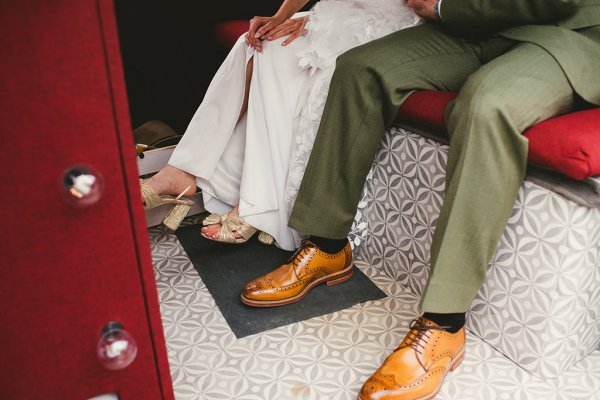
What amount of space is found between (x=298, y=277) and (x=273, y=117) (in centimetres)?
38

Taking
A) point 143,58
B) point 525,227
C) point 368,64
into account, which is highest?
point 368,64

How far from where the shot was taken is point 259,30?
124 centimetres

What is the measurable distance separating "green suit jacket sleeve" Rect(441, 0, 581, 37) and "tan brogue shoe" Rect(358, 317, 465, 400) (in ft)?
1.87

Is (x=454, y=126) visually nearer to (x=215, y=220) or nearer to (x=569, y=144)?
(x=569, y=144)

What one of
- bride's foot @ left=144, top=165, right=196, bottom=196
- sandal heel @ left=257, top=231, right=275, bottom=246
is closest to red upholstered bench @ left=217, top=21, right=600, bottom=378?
sandal heel @ left=257, top=231, right=275, bottom=246

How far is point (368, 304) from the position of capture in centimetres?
114

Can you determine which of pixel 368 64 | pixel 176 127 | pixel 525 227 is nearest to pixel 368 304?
pixel 525 227

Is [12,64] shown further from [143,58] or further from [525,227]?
[143,58]

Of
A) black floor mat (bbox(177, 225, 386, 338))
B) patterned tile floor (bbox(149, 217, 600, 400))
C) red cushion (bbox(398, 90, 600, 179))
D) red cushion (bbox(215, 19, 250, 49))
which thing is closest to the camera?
red cushion (bbox(398, 90, 600, 179))

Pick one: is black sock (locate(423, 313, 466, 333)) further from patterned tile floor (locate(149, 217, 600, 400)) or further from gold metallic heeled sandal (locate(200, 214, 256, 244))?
Answer: gold metallic heeled sandal (locate(200, 214, 256, 244))

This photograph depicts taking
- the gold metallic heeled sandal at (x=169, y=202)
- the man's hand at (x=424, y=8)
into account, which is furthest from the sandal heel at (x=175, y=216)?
the man's hand at (x=424, y=8)

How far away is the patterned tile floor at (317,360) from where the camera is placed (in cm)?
92

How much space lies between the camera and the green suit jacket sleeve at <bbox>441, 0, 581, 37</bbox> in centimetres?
94

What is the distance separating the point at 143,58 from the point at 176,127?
0.79 feet
